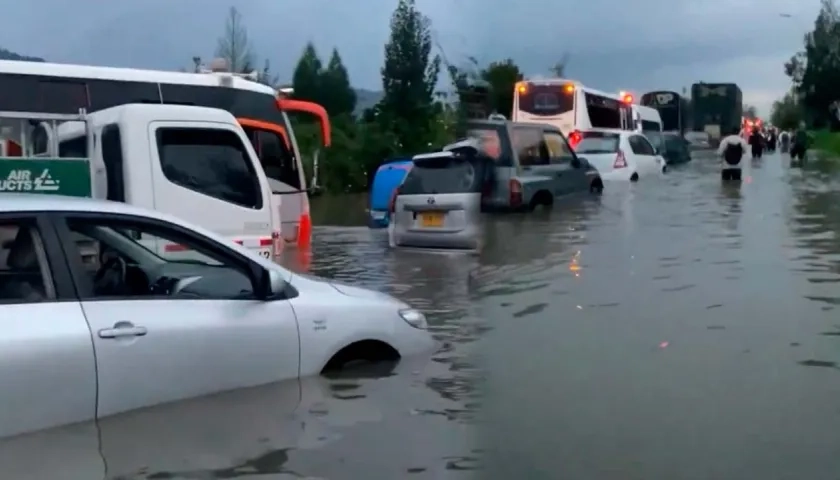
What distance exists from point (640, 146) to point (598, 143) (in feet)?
7.81

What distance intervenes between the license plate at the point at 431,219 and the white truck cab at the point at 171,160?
4.42 metres

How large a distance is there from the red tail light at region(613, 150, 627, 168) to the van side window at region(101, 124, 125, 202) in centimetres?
1877

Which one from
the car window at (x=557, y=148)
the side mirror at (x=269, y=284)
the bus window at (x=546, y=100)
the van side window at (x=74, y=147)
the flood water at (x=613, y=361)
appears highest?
the bus window at (x=546, y=100)

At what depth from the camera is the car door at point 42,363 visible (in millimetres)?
5699

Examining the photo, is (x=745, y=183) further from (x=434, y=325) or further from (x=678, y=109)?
(x=678, y=109)

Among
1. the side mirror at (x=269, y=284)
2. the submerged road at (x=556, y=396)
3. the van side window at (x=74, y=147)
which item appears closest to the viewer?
the submerged road at (x=556, y=396)

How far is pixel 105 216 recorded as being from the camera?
6.41 meters

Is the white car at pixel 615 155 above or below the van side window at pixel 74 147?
below

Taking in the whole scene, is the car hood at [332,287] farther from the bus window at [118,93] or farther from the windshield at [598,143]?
the windshield at [598,143]

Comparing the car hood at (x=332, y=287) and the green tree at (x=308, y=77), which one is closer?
the car hood at (x=332, y=287)

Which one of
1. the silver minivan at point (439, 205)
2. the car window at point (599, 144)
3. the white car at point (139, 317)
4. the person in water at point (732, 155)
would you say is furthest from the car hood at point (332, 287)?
the person in water at point (732, 155)

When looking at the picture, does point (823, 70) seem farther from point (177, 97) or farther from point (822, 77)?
point (177, 97)

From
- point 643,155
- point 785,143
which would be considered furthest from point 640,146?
point 785,143

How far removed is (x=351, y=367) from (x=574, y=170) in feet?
53.6
